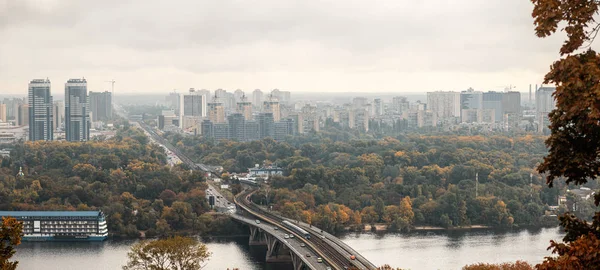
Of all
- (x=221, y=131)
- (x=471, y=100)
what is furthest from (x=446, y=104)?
(x=221, y=131)

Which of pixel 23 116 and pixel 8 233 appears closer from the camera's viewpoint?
pixel 8 233

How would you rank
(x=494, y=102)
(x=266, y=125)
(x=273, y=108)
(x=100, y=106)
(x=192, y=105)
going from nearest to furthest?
(x=266, y=125)
(x=273, y=108)
(x=494, y=102)
(x=192, y=105)
(x=100, y=106)

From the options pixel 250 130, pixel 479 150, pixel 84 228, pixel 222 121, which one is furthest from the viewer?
pixel 222 121

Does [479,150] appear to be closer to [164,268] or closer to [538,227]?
[538,227]

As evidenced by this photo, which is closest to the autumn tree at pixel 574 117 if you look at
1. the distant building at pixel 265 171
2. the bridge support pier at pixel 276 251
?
the bridge support pier at pixel 276 251

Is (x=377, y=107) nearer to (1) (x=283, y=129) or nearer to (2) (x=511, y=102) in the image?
(2) (x=511, y=102)

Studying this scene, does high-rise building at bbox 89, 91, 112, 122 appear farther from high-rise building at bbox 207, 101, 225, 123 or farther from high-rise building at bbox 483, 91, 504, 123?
high-rise building at bbox 483, 91, 504, 123

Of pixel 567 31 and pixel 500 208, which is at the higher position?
pixel 567 31

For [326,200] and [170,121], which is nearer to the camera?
[326,200]

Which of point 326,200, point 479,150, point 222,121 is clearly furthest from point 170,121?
point 326,200
